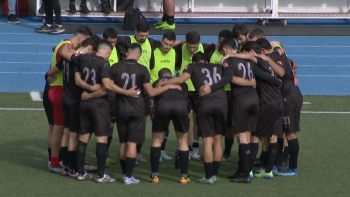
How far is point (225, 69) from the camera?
9.28m

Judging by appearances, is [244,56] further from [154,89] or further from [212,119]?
[154,89]

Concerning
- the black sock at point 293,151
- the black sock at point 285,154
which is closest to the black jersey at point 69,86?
the black sock at point 293,151

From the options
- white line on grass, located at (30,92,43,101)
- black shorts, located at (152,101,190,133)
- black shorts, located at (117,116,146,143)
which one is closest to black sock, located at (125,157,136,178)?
black shorts, located at (117,116,146,143)

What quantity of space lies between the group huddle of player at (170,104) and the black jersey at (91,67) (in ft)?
0.04

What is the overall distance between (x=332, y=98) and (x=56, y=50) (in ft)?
23.5

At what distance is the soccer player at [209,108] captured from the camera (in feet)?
30.3

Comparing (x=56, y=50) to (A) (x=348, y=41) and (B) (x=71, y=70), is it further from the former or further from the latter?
(A) (x=348, y=41)

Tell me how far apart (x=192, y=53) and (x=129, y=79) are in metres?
1.53

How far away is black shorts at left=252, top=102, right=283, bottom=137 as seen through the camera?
9539mm

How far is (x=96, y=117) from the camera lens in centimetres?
918

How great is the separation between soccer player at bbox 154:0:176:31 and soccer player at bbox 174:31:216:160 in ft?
28.0

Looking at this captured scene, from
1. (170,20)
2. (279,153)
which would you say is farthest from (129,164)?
(170,20)

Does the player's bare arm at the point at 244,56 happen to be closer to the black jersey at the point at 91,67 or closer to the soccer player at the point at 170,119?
the soccer player at the point at 170,119

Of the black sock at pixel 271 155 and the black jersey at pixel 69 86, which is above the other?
Result: the black jersey at pixel 69 86
